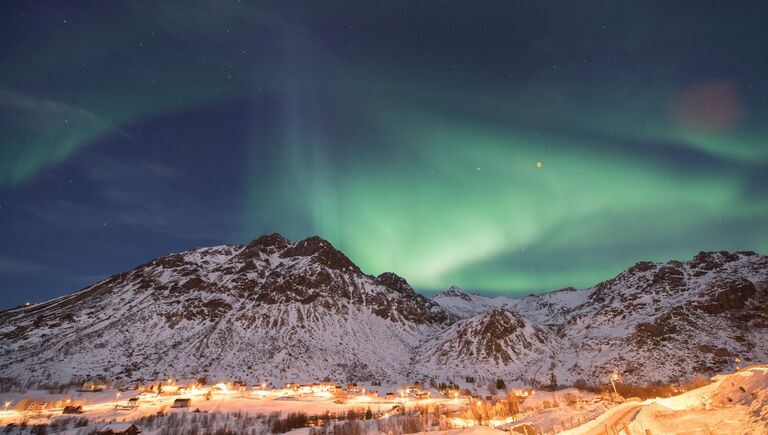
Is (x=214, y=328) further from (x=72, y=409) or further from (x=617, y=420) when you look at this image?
(x=617, y=420)

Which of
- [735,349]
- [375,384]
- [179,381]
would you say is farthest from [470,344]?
[179,381]

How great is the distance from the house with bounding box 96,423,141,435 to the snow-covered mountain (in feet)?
204

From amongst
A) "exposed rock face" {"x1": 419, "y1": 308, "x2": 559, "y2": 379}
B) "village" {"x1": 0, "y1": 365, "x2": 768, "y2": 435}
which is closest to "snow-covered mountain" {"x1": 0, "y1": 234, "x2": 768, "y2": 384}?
"exposed rock face" {"x1": 419, "y1": 308, "x2": 559, "y2": 379}

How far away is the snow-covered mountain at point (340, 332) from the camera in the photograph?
10881 centimetres

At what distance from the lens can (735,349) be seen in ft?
336

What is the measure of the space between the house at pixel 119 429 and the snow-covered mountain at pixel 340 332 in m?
62.2

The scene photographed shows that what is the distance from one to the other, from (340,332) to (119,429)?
109486 mm

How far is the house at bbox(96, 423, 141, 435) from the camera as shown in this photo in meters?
46.7

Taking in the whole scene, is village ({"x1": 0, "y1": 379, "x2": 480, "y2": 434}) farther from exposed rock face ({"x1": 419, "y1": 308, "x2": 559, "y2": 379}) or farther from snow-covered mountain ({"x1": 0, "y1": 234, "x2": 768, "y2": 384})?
exposed rock face ({"x1": 419, "y1": 308, "x2": 559, "y2": 379})

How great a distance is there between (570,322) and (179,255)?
192 meters

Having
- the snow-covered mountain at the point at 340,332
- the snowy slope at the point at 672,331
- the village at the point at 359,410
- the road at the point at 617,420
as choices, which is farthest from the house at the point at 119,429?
the snowy slope at the point at 672,331

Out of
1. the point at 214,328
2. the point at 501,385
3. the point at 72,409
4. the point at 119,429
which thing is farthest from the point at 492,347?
the point at 72,409

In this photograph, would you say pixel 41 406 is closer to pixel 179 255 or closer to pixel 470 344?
pixel 470 344

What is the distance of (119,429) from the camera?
166 ft
